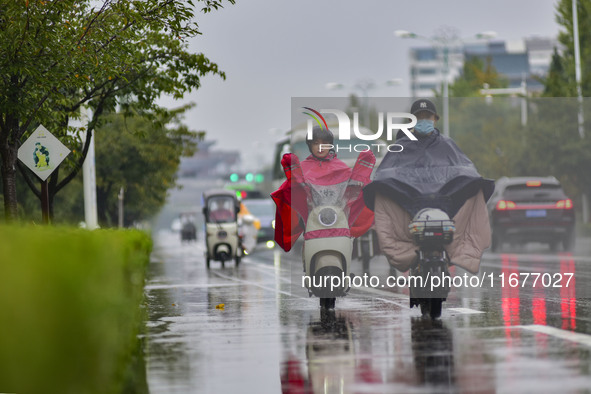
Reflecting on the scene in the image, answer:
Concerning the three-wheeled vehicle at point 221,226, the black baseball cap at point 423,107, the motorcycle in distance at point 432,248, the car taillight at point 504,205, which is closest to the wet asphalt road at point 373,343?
the motorcycle in distance at point 432,248

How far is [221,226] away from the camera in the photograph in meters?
29.7

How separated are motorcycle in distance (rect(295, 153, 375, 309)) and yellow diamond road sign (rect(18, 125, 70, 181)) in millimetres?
7600

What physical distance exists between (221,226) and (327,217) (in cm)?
1800

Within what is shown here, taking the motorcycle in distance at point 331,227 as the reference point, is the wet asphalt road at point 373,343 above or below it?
below

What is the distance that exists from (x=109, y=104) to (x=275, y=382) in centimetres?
1552

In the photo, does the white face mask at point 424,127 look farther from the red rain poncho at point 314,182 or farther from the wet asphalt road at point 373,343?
the wet asphalt road at point 373,343

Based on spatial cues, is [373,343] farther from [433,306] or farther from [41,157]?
[41,157]

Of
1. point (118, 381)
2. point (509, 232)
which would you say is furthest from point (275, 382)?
point (509, 232)

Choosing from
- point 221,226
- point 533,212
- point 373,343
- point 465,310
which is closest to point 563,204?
point 533,212

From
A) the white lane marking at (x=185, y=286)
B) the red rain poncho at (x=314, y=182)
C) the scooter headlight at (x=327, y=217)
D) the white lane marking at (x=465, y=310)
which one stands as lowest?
the white lane marking at (x=465, y=310)

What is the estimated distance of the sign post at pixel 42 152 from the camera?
725 inches

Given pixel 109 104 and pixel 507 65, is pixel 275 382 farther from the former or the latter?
pixel 507 65

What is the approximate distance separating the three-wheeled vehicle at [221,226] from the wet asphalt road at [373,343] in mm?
12335

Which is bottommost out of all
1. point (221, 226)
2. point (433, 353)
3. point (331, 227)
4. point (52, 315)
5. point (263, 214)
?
point (433, 353)
